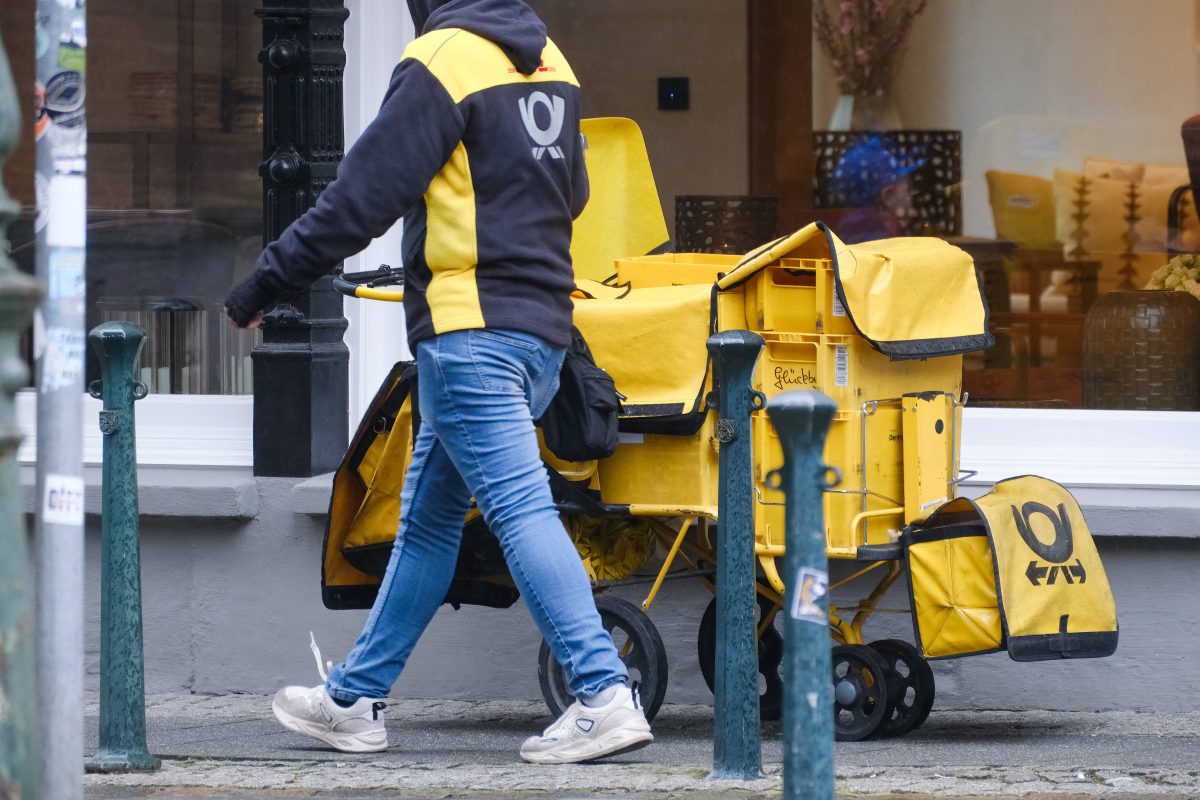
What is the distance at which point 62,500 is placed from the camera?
331 centimetres

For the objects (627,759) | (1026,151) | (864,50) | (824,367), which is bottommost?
(627,759)

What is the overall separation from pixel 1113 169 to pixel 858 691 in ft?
9.69

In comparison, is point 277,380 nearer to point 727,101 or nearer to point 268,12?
point 268,12

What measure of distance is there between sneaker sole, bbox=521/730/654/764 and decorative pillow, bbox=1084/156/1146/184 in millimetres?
3554

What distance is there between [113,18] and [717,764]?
4.02m

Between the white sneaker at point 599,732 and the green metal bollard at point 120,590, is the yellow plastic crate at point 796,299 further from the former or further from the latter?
the green metal bollard at point 120,590

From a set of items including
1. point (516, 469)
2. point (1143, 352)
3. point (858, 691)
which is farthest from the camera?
point (1143, 352)

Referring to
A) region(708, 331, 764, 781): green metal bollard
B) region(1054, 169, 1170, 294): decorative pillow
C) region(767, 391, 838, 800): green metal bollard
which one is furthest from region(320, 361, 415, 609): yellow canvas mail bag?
region(1054, 169, 1170, 294): decorative pillow

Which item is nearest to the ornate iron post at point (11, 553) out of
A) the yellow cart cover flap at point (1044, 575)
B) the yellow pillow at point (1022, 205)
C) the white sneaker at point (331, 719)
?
the white sneaker at point (331, 719)

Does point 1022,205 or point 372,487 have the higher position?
point 1022,205

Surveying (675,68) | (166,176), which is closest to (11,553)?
(166,176)

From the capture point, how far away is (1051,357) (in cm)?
638

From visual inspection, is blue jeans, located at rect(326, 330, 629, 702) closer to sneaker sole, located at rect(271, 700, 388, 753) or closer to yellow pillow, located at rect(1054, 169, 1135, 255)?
sneaker sole, located at rect(271, 700, 388, 753)

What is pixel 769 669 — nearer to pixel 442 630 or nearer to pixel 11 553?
pixel 442 630
